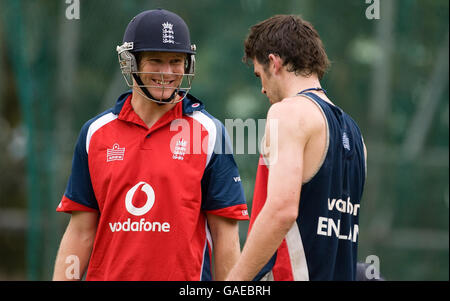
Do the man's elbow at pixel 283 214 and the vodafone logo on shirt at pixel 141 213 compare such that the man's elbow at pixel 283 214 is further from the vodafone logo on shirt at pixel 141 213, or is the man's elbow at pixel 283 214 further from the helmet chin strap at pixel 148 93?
the helmet chin strap at pixel 148 93

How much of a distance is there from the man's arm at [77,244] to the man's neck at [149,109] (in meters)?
0.60

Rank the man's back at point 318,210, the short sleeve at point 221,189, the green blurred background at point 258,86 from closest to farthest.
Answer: the man's back at point 318,210 < the short sleeve at point 221,189 < the green blurred background at point 258,86

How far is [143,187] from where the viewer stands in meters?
3.57

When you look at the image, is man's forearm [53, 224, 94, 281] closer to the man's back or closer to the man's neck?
the man's neck

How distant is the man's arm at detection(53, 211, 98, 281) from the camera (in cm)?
376

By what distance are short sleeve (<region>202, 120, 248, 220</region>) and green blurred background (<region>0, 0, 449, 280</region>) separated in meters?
3.83

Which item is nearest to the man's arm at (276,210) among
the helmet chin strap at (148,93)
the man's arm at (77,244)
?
the helmet chin strap at (148,93)

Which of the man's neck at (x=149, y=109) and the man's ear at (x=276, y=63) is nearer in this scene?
the man's ear at (x=276, y=63)

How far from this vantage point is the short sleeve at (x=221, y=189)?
12.0ft

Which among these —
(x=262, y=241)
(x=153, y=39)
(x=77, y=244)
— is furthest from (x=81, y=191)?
(x=262, y=241)

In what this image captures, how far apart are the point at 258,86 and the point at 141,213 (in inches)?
175

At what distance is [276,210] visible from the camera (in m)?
2.99

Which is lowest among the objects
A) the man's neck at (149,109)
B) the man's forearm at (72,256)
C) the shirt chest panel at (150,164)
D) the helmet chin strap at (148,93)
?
the man's forearm at (72,256)
